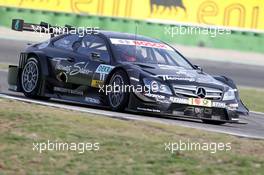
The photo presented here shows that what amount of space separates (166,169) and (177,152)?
1.58 feet

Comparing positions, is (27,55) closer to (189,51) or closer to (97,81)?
(97,81)

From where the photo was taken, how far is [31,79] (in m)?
12.6

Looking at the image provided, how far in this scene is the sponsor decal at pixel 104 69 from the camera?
11.5 m

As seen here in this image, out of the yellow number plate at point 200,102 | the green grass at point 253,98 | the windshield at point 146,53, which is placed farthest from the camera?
the green grass at point 253,98

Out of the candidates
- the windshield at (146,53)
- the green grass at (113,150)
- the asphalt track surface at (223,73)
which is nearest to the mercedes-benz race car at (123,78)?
the windshield at (146,53)

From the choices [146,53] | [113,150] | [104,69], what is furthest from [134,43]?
[113,150]

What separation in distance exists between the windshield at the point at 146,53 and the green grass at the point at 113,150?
2554 millimetres

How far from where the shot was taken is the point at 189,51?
25.8 m

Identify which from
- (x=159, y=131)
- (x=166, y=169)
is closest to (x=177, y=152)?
(x=166, y=169)

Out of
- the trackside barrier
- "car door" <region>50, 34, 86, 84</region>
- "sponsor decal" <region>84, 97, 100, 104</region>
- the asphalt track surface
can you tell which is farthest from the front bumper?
the trackside barrier

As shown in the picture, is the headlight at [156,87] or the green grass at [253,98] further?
the green grass at [253,98]

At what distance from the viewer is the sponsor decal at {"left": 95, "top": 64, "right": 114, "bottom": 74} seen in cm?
1148

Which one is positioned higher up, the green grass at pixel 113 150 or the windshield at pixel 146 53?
the windshield at pixel 146 53

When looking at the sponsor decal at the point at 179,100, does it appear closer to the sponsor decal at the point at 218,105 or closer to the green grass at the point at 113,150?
the sponsor decal at the point at 218,105
